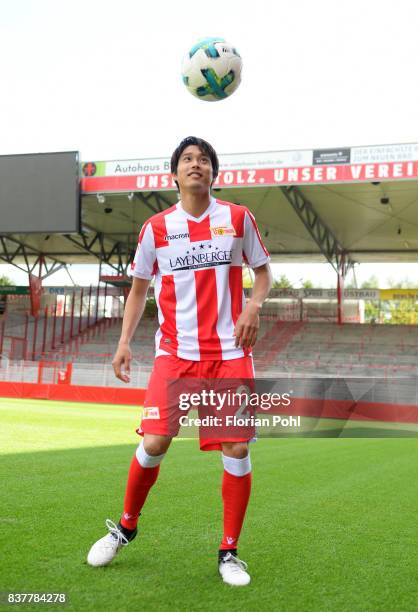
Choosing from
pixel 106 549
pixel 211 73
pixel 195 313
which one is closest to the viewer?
pixel 106 549

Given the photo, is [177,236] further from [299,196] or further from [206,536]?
[299,196]

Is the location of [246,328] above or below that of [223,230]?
below

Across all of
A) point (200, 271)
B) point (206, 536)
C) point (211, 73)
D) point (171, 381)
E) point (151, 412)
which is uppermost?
point (211, 73)

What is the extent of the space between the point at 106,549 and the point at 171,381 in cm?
86

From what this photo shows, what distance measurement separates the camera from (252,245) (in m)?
3.45

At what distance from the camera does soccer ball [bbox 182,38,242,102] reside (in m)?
8.02

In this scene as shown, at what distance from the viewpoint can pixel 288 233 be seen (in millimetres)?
30734

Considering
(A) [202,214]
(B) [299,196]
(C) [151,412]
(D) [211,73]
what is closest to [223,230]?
(A) [202,214]

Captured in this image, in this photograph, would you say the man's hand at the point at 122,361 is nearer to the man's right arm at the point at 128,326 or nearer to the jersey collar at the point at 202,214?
the man's right arm at the point at 128,326

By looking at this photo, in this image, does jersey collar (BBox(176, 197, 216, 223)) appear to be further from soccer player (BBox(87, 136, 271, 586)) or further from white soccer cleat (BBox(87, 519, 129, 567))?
white soccer cleat (BBox(87, 519, 129, 567))

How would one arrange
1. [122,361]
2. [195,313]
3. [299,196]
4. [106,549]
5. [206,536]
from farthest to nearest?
[299,196] < [206,536] < [122,361] < [195,313] < [106,549]

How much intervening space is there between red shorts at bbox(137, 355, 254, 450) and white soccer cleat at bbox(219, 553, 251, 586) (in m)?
0.53

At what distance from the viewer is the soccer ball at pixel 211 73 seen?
8.02 meters

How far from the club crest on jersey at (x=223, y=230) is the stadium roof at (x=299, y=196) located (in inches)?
728
